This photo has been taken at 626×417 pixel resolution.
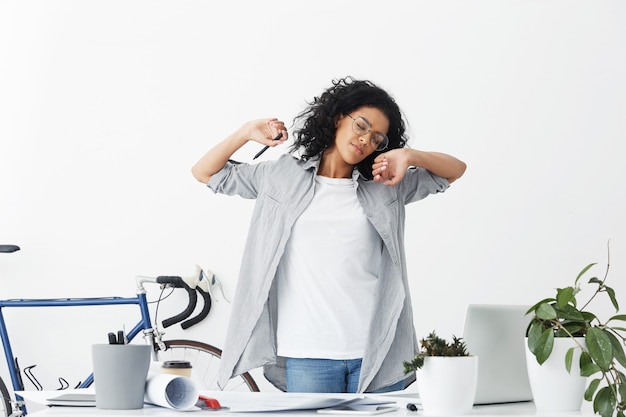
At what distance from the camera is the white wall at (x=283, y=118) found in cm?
345

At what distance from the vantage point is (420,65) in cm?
353

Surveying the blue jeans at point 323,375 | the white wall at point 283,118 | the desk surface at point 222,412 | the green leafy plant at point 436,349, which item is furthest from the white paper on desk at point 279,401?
the white wall at point 283,118

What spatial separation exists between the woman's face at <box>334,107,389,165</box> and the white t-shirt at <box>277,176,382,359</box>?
113 millimetres

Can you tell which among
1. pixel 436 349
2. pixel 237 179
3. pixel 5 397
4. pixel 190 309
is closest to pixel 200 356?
pixel 190 309

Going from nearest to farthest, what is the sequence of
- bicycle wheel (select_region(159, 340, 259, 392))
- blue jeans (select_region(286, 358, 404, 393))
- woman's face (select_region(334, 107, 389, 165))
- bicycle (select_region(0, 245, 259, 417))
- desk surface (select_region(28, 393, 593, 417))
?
desk surface (select_region(28, 393, 593, 417))
blue jeans (select_region(286, 358, 404, 393))
woman's face (select_region(334, 107, 389, 165))
bicycle (select_region(0, 245, 259, 417))
bicycle wheel (select_region(159, 340, 259, 392))

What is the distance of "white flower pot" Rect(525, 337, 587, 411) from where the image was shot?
1232 mm

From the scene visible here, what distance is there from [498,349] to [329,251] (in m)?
0.62

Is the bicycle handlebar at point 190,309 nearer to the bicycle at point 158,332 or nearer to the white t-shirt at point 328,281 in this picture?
the bicycle at point 158,332

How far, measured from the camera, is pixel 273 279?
6.36 feet

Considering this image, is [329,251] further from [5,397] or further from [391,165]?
[5,397]

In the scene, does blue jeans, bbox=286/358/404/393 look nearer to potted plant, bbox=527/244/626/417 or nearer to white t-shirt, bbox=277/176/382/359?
white t-shirt, bbox=277/176/382/359

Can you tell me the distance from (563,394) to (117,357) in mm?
650

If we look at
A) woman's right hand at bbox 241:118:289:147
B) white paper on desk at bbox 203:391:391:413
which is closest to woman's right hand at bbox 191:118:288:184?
woman's right hand at bbox 241:118:289:147

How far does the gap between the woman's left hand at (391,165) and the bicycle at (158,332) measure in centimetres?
157
